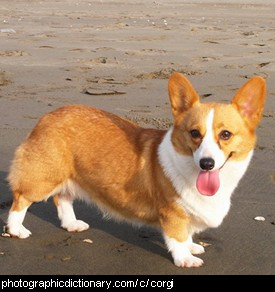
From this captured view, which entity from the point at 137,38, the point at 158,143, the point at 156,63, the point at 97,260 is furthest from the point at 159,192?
the point at 137,38

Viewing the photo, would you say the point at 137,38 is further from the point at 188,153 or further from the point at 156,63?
the point at 188,153

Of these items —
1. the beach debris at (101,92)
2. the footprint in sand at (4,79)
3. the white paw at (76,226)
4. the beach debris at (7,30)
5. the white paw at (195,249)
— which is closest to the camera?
the white paw at (195,249)

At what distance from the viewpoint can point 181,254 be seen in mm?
3900

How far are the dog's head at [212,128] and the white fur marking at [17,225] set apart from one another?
1.20m

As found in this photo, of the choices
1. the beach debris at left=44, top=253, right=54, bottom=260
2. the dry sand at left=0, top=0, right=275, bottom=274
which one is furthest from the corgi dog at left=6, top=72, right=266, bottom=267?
the beach debris at left=44, top=253, right=54, bottom=260

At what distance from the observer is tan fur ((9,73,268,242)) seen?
3926mm

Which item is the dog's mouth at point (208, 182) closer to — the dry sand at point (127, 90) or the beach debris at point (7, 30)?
the dry sand at point (127, 90)

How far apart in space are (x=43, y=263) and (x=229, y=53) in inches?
302

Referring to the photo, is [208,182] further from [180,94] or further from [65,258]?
[65,258]

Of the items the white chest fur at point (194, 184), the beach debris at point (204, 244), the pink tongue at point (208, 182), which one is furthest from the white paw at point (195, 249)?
the pink tongue at point (208, 182)

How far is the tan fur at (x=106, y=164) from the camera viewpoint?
155 inches

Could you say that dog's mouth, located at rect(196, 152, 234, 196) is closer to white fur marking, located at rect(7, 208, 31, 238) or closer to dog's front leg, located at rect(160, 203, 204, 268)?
dog's front leg, located at rect(160, 203, 204, 268)

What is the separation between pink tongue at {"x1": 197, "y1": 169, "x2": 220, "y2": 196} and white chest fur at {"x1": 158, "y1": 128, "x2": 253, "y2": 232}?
7cm
